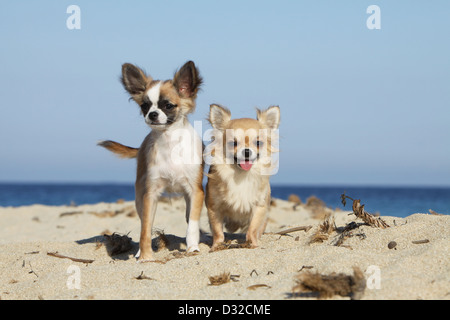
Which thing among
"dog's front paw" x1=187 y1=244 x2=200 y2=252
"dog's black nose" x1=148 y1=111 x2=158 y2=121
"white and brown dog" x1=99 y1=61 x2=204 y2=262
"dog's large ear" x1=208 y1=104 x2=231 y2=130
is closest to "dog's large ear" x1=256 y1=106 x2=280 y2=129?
"dog's large ear" x1=208 y1=104 x2=231 y2=130

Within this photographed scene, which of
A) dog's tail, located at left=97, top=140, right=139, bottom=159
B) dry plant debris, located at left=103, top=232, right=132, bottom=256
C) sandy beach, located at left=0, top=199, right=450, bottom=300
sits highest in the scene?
dog's tail, located at left=97, top=140, right=139, bottom=159

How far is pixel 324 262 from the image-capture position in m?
3.91

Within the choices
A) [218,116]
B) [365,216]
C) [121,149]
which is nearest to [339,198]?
[365,216]


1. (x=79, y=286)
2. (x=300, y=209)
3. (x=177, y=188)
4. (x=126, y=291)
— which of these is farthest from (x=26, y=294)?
(x=300, y=209)

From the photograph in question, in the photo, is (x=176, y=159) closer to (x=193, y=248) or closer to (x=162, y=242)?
(x=193, y=248)

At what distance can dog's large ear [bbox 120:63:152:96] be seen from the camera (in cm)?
552

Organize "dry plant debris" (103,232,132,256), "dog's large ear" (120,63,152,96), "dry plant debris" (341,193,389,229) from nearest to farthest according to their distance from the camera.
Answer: "dry plant debris" (341,193,389,229)
"dog's large ear" (120,63,152,96)
"dry plant debris" (103,232,132,256)

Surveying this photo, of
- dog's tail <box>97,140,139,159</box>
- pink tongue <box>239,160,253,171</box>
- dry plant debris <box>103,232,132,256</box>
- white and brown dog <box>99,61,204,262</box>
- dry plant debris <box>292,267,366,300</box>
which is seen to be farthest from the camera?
dog's tail <box>97,140,139,159</box>

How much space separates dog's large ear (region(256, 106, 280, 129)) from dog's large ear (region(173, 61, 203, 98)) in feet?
A: 2.50

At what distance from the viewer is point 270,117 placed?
5.45 metres

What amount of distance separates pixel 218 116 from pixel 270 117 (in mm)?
577

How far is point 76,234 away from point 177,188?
3.17 m

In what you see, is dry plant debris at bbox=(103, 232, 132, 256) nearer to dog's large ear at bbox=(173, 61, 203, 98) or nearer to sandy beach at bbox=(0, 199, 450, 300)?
sandy beach at bbox=(0, 199, 450, 300)
